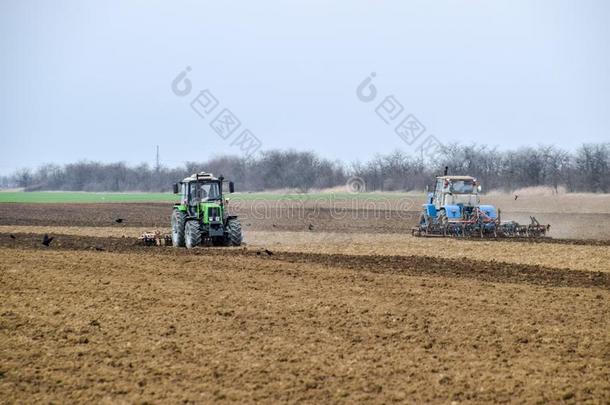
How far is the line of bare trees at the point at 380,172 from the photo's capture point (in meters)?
62.4

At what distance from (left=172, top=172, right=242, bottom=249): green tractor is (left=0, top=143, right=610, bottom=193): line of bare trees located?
3627cm

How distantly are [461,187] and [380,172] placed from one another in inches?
2052

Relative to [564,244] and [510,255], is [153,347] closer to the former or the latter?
[510,255]

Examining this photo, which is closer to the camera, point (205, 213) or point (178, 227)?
point (205, 213)

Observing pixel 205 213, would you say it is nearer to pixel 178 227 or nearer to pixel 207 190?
pixel 207 190

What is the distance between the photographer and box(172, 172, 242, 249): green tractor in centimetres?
2266

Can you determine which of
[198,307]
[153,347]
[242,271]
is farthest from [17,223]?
[153,347]

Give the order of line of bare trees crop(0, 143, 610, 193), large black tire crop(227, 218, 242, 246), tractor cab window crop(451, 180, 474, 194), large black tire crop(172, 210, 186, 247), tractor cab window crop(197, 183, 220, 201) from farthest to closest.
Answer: line of bare trees crop(0, 143, 610, 193), tractor cab window crop(451, 180, 474, 194), large black tire crop(172, 210, 186, 247), tractor cab window crop(197, 183, 220, 201), large black tire crop(227, 218, 242, 246)

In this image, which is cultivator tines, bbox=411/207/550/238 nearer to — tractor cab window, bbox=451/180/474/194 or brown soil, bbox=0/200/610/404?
tractor cab window, bbox=451/180/474/194

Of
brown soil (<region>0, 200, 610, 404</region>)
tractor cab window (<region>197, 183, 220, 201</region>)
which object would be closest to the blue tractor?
brown soil (<region>0, 200, 610, 404</region>)

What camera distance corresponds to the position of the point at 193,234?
73.2ft

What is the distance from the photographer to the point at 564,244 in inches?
949

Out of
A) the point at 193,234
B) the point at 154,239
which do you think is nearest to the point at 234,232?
the point at 193,234

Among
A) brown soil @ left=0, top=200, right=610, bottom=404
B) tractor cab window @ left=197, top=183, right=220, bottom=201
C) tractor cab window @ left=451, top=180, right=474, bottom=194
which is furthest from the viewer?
tractor cab window @ left=451, top=180, right=474, bottom=194
